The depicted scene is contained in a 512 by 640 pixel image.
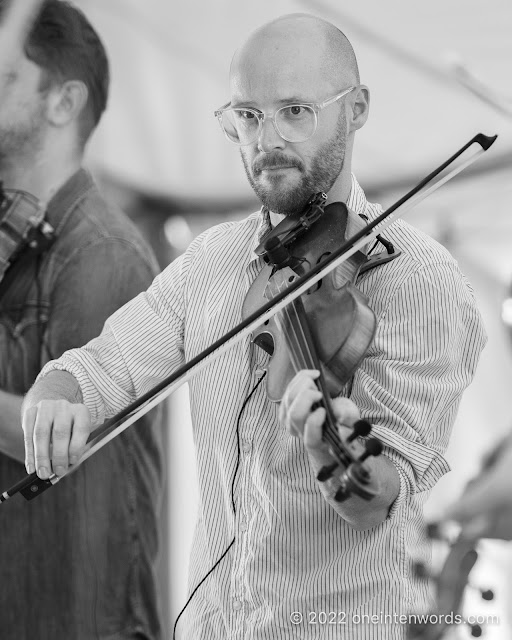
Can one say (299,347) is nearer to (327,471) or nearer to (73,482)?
(327,471)

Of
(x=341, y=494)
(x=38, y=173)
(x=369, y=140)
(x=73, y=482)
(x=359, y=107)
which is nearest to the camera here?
(x=341, y=494)

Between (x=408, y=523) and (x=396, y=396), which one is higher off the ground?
(x=396, y=396)

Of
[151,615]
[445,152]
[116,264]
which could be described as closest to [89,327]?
[116,264]

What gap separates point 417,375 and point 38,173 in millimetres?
1196

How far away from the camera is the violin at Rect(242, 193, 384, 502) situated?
4.28 ft

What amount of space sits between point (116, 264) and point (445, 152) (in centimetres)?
87

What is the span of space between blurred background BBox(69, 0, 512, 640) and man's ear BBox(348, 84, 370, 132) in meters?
0.70

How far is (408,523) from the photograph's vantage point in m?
1.65

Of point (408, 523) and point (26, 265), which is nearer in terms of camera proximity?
point (408, 523)

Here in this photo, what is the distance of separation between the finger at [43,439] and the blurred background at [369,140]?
935 millimetres

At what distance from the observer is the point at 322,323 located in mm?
1480

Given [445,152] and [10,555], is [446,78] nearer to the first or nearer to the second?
[445,152]

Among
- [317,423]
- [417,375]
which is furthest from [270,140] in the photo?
[317,423]

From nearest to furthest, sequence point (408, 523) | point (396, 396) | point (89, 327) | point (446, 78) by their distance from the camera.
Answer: point (396, 396), point (408, 523), point (89, 327), point (446, 78)
